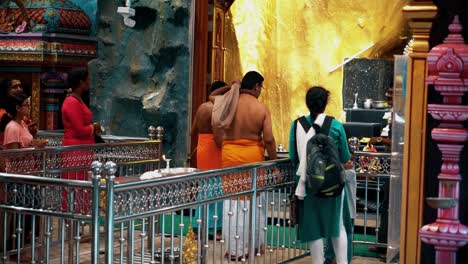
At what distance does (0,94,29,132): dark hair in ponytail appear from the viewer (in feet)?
27.8

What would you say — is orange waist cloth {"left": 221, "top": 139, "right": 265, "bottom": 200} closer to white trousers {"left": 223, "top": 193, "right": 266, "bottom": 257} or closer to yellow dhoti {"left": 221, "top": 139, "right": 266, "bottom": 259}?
yellow dhoti {"left": 221, "top": 139, "right": 266, "bottom": 259}

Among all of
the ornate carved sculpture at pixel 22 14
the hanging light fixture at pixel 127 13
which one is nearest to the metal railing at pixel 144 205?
the hanging light fixture at pixel 127 13

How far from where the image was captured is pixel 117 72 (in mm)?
13312

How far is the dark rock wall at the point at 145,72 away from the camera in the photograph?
12.7m

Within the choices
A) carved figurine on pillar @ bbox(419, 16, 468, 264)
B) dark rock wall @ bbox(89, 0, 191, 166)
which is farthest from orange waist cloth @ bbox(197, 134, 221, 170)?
carved figurine on pillar @ bbox(419, 16, 468, 264)

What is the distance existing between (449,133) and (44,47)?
1054cm

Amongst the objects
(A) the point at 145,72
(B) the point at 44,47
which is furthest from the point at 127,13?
(B) the point at 44,47

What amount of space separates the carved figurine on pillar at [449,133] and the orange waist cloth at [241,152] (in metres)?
3.42

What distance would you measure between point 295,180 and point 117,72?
5.86 meters

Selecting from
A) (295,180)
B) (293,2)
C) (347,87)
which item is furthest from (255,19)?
(295,180)

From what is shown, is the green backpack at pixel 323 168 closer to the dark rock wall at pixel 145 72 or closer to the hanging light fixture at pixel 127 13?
the dark rock wall at pixel 145 72

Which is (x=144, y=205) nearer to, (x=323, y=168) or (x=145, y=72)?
(x=323, y=168)

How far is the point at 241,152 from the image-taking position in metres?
8.58

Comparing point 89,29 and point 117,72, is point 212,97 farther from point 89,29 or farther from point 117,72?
point 89,29
